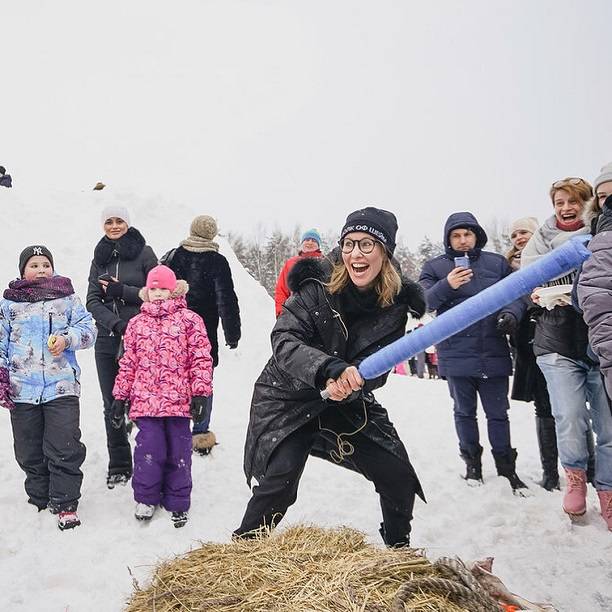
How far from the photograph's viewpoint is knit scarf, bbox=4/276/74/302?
14.9ft

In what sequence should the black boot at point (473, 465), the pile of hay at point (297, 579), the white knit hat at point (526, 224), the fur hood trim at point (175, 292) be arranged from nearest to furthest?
the pile of hay at point (297, 579)
the fur hood trim at point (175, 292)
the black boot at point (473, 465)
the white knit hat at point (526, 224)

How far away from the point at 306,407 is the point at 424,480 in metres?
2.75

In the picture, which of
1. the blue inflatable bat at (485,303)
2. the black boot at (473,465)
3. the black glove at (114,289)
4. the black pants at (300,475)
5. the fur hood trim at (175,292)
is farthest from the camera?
the black glove at (114,289)

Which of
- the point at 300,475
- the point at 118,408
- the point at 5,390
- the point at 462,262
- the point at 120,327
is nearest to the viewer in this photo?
the point at 300,475

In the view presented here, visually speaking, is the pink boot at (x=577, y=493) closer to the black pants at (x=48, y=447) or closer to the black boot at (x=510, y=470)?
the black boot at (x=510, y=470)

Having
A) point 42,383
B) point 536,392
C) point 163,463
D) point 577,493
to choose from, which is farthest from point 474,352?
point 42,383

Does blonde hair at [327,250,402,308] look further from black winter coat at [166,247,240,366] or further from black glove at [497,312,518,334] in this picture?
black winter coat at [166,247,240,366]

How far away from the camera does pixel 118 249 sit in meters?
5.36

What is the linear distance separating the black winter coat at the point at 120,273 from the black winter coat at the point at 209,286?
1.81ft

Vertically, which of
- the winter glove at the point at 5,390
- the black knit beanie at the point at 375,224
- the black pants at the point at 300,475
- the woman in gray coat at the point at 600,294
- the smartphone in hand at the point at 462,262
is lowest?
the black pants at the point at 300,475

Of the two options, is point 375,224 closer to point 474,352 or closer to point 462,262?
point 462,262

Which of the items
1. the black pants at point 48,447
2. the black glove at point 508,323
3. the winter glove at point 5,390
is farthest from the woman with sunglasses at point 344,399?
the winter glove at point 5,390

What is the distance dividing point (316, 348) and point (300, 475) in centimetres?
73

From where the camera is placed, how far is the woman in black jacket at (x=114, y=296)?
515cm
